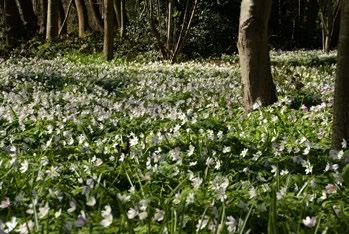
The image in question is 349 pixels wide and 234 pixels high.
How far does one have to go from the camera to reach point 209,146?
5980 millimetres

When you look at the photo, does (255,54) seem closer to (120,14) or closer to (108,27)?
(108,27)

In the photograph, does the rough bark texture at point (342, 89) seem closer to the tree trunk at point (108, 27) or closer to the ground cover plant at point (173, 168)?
the ground cover plant at point (173, 168)

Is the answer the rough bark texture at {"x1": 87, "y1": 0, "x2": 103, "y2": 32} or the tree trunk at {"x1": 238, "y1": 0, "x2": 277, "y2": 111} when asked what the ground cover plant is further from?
the rough bark texture at {"x1": 87, "y1": 0, "x2": 103, "y2": 32}

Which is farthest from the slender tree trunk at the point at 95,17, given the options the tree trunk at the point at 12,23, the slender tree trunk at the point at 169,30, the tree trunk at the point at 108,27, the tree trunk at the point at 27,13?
the slender tree trunk at the point at 169,30

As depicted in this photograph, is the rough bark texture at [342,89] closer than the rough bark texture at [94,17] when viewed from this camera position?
Yes

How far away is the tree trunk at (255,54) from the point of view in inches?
346

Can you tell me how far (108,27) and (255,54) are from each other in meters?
13.6

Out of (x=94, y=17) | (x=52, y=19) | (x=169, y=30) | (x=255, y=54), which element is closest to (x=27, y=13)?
(x=94, y=17)

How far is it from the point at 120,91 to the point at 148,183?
7739 millimetres

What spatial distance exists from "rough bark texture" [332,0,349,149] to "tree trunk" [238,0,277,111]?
3.16 meters

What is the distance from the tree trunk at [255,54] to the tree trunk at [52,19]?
61.0ft

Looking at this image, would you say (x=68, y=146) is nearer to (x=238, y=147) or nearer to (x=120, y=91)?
(x=238, y=147)

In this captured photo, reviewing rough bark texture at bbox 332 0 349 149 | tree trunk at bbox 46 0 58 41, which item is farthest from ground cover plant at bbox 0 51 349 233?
tree trunk at bbox 46 0 58 41

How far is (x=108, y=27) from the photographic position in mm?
21828
